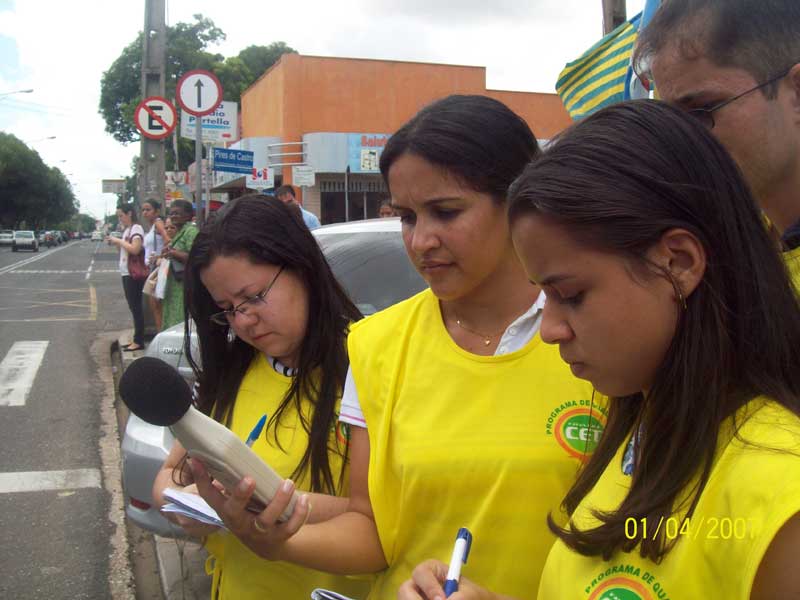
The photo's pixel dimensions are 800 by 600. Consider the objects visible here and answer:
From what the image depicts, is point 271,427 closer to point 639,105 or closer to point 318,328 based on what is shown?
point 318,328

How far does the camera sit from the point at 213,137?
37.1 ft

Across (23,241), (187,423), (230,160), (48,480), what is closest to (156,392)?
(187,423)

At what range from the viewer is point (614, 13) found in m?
5.87

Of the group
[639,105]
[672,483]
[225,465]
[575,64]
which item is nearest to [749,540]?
[672,483]

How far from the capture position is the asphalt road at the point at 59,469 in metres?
4.41

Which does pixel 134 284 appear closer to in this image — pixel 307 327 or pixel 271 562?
pixel 307 327

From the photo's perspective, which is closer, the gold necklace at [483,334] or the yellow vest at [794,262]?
the yellow vest at [794,262]

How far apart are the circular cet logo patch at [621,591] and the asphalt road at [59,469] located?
376 centimetres

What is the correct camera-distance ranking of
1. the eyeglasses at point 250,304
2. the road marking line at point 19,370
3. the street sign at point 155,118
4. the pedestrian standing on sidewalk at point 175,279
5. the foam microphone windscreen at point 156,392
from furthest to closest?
the street sign at point 155,118 < the road marking line at point 19,370 < the pedestrian standing on sidewalk at point 175,279 < the eyeglasses at point 250,304 < the foam microphone windscreen at point 156,392

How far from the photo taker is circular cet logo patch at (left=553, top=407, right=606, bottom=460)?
147 cm

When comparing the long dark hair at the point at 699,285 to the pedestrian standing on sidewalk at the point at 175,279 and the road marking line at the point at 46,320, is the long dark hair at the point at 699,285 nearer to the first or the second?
the pedestrian standing on sidewalk at the point at 175,279

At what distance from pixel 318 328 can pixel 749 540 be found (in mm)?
1374

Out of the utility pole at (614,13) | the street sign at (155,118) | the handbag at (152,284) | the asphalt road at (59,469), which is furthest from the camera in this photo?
the street sign at (155,118)
